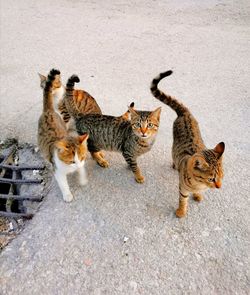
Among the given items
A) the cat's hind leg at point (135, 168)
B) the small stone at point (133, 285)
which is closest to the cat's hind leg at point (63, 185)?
the cat's hind leg at point (135, 168)

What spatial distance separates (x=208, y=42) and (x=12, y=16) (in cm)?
398

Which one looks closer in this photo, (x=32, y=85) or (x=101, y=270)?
(x=101, y=270)

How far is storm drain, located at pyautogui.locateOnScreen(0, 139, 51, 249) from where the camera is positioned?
109 inches

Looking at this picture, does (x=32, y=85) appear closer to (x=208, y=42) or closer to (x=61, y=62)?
(x=61, y=62)

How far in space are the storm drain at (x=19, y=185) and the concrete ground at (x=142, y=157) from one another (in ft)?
0.47

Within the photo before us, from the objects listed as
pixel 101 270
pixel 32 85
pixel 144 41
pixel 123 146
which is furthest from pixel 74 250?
pixel 144 41

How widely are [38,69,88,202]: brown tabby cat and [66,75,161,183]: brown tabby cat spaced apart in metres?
0.23

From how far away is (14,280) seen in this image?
2.26 m

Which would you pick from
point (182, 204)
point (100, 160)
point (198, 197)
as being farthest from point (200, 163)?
point (100, 160)

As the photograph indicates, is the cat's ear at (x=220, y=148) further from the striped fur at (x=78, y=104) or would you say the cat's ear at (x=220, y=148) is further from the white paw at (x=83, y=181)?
the striped fur at (x=78, y=104)

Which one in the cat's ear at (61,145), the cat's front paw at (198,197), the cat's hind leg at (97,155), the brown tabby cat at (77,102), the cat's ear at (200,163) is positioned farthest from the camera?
the brown tabby cat at (77,102)

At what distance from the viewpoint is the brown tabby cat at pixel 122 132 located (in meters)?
2.71

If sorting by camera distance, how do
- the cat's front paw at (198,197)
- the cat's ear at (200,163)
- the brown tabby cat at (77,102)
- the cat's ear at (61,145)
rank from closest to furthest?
the cat's ear at (200,163)
the cat's ear at (61,145)
the cat's front paw at (198,197)
the brown tabby cat at (77,102)

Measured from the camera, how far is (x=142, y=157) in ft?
10.5
